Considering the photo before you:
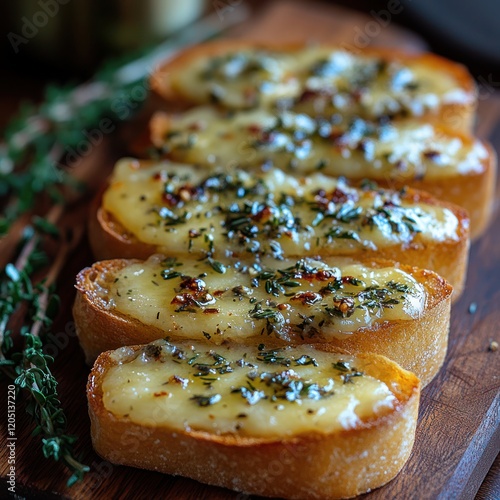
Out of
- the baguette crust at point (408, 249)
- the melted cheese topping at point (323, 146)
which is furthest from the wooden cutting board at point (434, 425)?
the melted cheese topping at point (323, 146)

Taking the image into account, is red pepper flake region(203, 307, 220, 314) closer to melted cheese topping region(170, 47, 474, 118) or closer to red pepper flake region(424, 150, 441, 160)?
red pepper flake region(424, 150, 441, 160)

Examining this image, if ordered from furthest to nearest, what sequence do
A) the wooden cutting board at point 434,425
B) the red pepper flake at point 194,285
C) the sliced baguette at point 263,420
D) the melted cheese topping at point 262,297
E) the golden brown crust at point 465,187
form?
the golden brown crust at point 465,187, the red pepper flake at point 194,285, the melted cheese topping at point 262,297, the wooden cutting board at point 434,425, the sliced baguette at point 263,420

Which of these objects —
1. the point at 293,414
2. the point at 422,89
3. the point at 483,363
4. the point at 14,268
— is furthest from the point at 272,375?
the point at 422,89

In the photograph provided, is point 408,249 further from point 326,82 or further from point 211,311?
point 326,82

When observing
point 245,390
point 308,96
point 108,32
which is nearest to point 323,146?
point 308,96

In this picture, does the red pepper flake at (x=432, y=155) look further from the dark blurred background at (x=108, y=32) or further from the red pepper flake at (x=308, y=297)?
the dark blurred background at (x=108, y=32)

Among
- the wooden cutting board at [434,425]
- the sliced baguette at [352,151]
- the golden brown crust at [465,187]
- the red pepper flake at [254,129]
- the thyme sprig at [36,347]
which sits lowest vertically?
the wooden cutting board at [434,425]

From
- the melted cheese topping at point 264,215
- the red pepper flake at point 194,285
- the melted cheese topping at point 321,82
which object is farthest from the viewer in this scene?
the melted cheese topping at point 321,82
